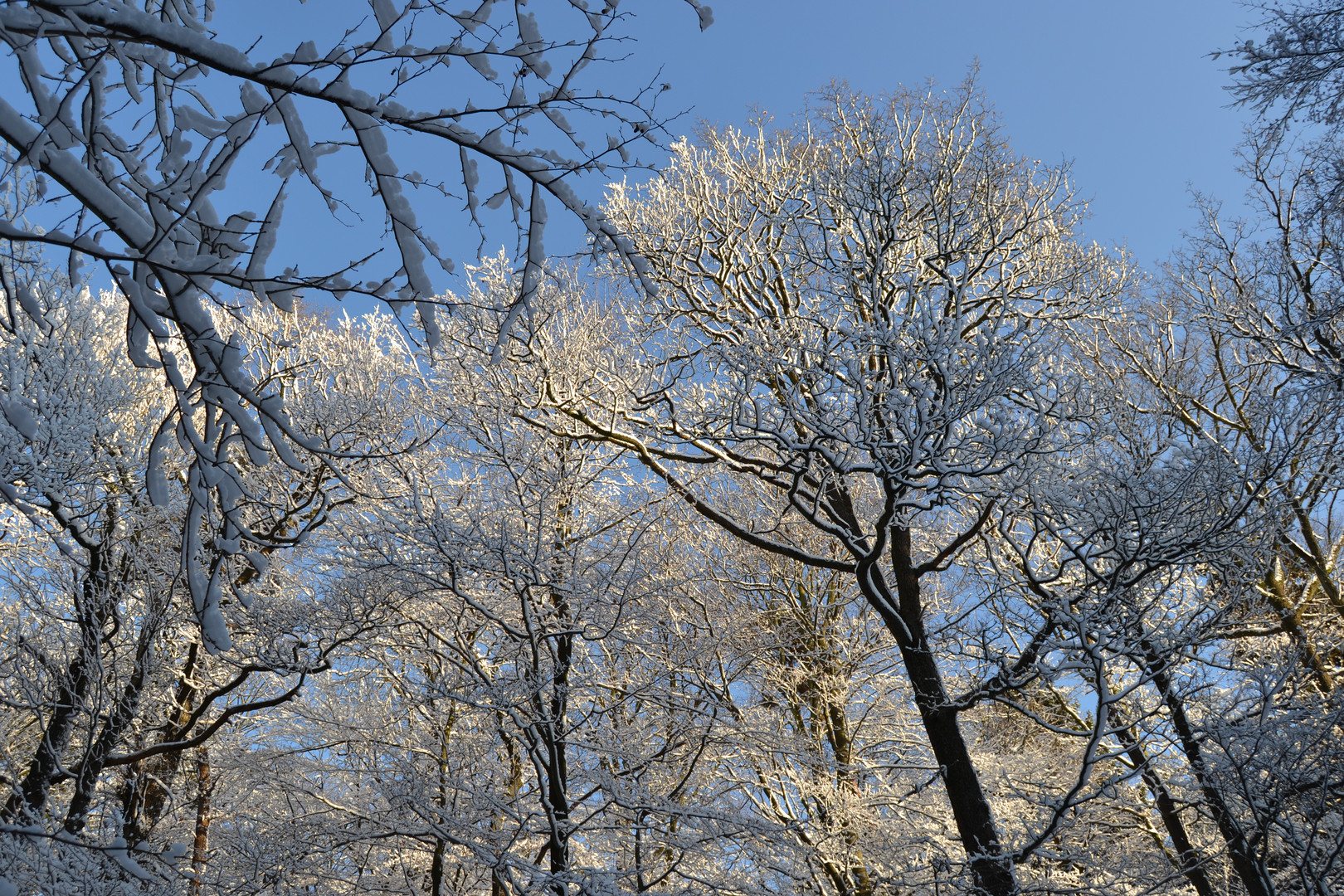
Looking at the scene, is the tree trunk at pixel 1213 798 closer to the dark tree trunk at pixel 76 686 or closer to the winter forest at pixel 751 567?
the winter forest at pixel 751 567

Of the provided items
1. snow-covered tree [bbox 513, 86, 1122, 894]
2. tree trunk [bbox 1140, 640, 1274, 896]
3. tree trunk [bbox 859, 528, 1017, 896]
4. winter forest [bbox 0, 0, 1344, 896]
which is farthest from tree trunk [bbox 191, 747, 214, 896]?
tree trunk [bbox 1140, 640, 1274, 896]

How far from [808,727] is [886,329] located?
563 centimetres

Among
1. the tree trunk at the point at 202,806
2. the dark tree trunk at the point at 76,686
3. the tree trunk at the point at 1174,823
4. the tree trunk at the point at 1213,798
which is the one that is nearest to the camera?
the tree trunk at the point at 1213,798

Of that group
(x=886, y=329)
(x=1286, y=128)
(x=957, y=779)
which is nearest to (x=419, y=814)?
(x=957, y=779)

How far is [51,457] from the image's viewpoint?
7121 millimetres

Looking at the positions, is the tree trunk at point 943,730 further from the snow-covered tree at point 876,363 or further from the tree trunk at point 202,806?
the tree trunk at point 202,806

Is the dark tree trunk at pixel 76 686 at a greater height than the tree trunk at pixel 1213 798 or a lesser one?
greater

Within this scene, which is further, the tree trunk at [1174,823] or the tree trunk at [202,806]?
the tree trunk at [202,806]

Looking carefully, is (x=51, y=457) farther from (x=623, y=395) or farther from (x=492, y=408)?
(x=623, y=395)

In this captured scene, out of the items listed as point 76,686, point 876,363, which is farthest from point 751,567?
point 76,686

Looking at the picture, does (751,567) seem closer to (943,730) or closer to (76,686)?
(943,730)

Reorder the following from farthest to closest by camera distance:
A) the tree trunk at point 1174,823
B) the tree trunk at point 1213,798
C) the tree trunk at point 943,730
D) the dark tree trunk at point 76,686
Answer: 1. the tree trunk at point 1174,823
2. the tree trunk at point 943,730
3. the dark tree trunk at point 76,686
4. the tree trunk at point 1213,798

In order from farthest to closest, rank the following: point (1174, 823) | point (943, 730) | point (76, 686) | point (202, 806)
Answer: point (202, 806)
point (1174, 823)
point (76, 686)
point (943, 730)

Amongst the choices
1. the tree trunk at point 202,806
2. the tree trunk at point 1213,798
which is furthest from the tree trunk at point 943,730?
the tree trunk at point 202,806
